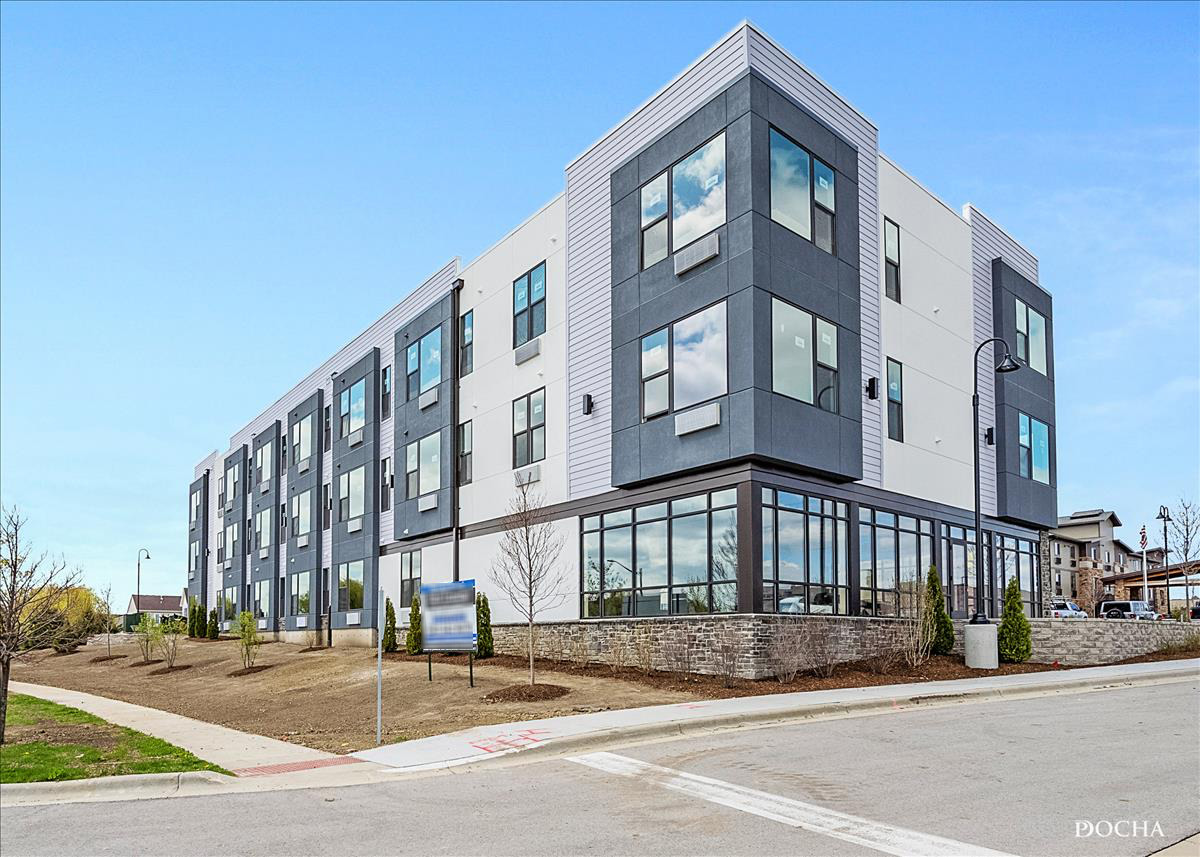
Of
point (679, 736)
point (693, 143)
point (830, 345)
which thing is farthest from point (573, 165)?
point (679, 736)

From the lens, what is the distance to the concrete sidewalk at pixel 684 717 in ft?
43.1

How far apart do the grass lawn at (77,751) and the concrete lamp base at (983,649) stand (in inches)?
673

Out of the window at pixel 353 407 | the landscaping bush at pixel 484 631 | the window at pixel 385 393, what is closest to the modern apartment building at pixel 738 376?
the landscaping bush at pixel 484 631

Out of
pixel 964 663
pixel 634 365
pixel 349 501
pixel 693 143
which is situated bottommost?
pixel 964 663

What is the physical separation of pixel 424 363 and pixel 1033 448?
67.0ft

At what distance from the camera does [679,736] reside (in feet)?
46.3

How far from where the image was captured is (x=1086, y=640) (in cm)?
2753

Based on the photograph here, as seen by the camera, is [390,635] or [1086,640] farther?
[390,635]

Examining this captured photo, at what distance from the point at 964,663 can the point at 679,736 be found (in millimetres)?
12944

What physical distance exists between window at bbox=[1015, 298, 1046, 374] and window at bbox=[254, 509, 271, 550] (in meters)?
38.6

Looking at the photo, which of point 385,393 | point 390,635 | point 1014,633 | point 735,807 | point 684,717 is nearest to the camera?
point 735,807

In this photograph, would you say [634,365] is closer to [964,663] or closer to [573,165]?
[573,165]

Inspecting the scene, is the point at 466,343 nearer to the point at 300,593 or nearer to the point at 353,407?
the point at 353,407

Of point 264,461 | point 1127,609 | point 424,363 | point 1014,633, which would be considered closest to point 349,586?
point 424,363
